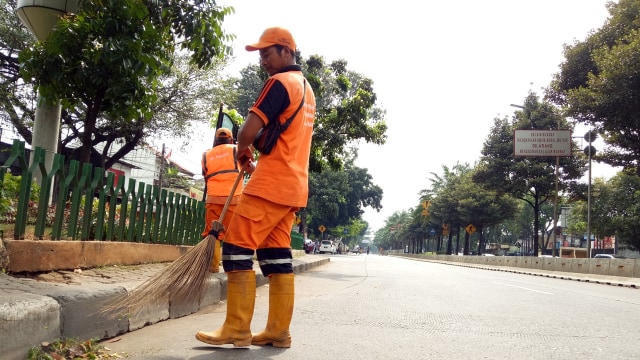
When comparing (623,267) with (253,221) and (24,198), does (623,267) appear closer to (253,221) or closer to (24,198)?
(253,221)

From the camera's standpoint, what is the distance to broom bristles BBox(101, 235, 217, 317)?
10.8ft

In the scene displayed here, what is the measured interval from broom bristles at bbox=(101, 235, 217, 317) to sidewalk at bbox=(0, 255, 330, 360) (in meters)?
0.11

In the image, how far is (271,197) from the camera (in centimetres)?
315

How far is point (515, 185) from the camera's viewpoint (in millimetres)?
28516

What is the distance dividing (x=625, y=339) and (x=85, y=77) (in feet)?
19.9

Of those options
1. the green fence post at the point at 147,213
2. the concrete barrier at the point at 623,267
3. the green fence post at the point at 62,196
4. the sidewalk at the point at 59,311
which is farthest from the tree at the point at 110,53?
the concrete barrier at the point at 623,267

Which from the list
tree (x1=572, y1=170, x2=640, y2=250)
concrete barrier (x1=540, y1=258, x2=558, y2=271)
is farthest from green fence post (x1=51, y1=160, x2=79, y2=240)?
tree (x1=572, y1=170, x2=640, y2=250)

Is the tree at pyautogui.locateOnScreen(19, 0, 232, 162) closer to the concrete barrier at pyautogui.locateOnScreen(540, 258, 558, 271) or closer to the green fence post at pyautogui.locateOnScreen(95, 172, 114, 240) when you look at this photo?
the green fence post at pyautogui.locateOnScreen(95, 172, 114, 240)

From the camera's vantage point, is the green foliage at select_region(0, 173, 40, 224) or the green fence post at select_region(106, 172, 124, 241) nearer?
the green foliage at select_region(0, 173, 40, 224)

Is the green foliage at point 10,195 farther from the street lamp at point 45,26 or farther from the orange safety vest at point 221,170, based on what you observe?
the orange safety vest at point 221,170

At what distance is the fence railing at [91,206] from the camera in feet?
13.4

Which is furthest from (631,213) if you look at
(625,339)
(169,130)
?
(625,339)

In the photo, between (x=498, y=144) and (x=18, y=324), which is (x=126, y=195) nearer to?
(x=18, y=324)

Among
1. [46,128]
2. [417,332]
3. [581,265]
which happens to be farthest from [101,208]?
[581,265]
